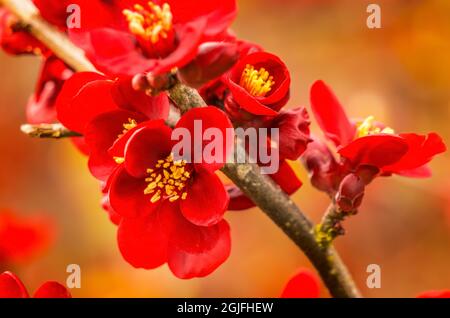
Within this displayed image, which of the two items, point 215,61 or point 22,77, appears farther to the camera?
point 22,77

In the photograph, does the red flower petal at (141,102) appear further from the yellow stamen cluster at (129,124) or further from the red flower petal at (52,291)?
the red flower petal at (52,291)

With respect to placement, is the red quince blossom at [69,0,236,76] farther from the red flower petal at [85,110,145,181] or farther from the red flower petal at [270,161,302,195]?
the red flower petal at [270,161,302,195]

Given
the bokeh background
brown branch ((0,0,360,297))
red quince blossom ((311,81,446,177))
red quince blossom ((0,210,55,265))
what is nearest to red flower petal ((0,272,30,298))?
brown branch ((0,0,360,297))

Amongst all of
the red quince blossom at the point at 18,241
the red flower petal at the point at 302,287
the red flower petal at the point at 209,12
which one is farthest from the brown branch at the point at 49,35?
the red quince blossom at the point at 18,241

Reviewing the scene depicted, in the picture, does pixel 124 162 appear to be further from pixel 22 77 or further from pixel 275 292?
pixel 22 77

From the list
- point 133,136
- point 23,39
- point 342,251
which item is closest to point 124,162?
point 133,136
